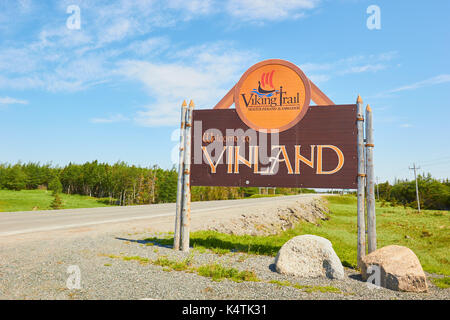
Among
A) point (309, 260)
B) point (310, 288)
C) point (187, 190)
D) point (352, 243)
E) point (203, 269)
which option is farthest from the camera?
point (352, 243)

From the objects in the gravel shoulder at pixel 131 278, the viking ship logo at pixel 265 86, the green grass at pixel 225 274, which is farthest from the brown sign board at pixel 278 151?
the green grass at pixel 225 274

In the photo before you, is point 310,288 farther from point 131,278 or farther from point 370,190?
point 131,278

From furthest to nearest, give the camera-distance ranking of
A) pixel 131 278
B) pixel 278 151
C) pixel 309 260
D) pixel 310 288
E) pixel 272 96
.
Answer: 1. pixel 272 96
2. pixel 278 151
3. pixel 309 260
4. pixel 131 278
5. pixel 310 288

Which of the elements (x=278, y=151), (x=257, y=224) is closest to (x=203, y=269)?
(x=278, y=151)

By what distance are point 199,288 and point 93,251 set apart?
4.13 m

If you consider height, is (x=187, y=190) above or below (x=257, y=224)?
above

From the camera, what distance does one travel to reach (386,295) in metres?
5.23

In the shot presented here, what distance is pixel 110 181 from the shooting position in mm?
55906

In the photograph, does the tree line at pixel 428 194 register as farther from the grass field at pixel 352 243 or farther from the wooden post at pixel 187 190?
the wooden post at pixel 187 190

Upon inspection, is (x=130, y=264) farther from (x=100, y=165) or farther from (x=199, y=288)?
(x=100, y=165)

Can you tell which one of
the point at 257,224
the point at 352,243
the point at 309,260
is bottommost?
the point at 352,243

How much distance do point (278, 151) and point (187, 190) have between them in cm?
298

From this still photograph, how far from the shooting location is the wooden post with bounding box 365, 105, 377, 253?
7.26m
